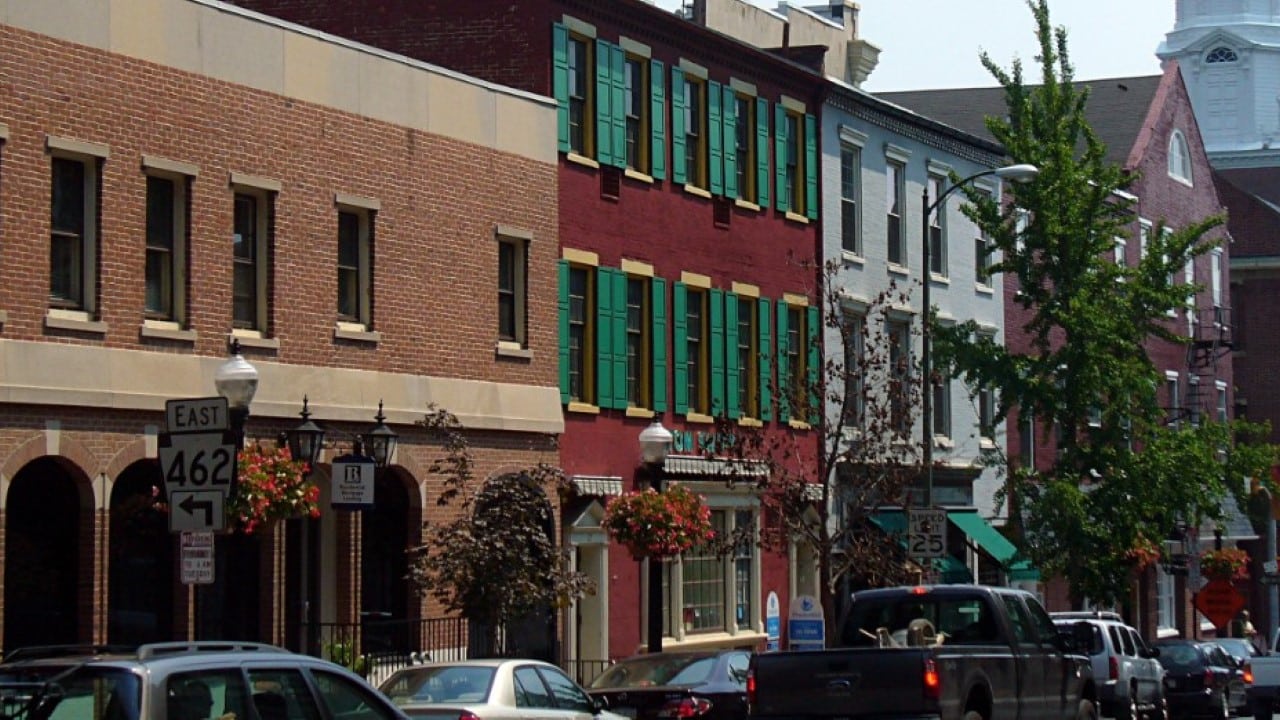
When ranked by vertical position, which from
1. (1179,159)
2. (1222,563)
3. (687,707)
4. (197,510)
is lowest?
(687,707)

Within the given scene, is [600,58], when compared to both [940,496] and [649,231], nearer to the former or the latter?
[649,231]

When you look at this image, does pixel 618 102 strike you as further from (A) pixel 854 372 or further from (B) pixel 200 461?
(B) pixel 200 461

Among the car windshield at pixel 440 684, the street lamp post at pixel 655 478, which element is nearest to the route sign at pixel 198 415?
the car windshield at pixel 440 684

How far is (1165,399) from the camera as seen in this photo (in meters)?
60.9

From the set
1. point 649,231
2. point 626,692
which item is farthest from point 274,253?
point 649,231

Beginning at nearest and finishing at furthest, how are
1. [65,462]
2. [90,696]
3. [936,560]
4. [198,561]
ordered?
1. [90,696]
2. [198,561]
3. [65,462]
4. [936,560]

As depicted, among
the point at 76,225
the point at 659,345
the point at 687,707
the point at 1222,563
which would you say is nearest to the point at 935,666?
the point at 687,707

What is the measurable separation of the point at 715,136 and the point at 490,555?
41.5ft

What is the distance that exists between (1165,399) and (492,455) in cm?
3324

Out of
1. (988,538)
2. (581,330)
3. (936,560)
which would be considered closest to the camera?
(581,330)

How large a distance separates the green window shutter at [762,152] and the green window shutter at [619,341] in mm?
5311

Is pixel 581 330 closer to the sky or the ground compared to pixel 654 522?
closer to the sky

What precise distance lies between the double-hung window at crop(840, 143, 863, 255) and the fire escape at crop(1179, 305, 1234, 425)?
20.8m

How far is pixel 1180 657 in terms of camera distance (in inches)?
1487
